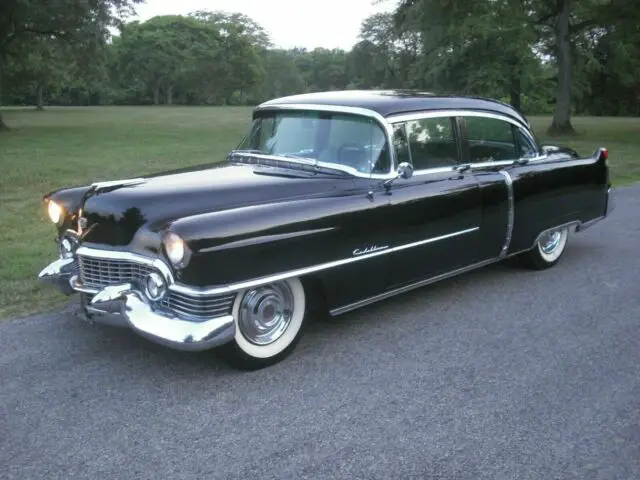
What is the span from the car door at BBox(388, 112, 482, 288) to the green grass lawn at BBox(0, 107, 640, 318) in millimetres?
2760

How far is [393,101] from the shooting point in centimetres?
505

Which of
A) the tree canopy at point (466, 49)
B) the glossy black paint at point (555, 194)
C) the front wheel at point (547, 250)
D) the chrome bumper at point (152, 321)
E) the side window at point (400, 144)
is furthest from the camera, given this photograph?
the tree canopy at point (466, 49)

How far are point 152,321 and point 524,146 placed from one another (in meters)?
3.98

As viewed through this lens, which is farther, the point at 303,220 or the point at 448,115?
the point at 448,115

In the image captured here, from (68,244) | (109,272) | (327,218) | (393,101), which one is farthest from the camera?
(393,101)

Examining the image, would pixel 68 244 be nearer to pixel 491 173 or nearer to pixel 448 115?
pixel 448 115

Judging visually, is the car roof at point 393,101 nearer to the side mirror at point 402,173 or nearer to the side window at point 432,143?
the side window at point 432,143

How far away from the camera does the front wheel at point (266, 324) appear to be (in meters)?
3.95

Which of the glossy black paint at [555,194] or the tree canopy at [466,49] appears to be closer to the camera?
the glossy black paint at [555,194]

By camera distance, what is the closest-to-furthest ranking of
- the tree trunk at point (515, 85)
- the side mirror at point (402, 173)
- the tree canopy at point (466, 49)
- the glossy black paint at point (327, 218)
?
the glossy black paint at point (327, 218), the side mirror at point (402, 173), the tree canopy at point (466, 49), the tree trunk at point (515, 85)

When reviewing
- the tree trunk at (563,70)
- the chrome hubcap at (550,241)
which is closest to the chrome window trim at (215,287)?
the chrome hubcap at (550,241)

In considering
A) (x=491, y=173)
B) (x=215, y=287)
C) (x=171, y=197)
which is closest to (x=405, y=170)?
(x=491, y=173)

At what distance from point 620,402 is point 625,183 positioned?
33.2 ft

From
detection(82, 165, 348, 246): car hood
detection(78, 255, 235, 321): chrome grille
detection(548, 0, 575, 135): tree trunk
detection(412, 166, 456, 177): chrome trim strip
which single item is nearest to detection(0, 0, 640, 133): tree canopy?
detection(548, 0, 575, 135): tree trunk
